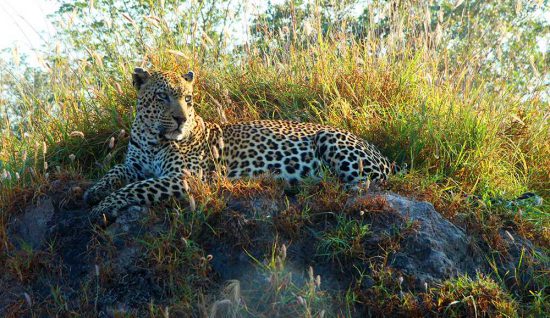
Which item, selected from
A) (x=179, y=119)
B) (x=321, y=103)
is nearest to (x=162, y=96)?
(x=179, y=119)

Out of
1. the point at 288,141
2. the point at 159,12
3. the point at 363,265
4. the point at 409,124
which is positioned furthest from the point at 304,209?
the point at 159,12

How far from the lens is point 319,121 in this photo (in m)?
9.23

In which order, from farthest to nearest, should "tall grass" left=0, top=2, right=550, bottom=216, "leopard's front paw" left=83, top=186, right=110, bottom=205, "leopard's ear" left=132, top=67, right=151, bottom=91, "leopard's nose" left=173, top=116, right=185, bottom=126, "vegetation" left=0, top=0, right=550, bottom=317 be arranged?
"tall grass" left=0, top=2, right=550, bottom=216
"leopard's ear" left=132, top=67, right=151, bottom=91
"leopard's nose" left=173, top=116, right=185, bottom=126
"leopard's front paw" left=83, top=186, right=110, bottom=205
"vegetation" left=0, top=0, right=550, bottom=317

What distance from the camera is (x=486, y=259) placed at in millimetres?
6445

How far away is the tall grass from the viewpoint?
8164 millimetres

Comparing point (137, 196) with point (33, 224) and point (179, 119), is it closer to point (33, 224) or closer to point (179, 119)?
A: point (179, 119)

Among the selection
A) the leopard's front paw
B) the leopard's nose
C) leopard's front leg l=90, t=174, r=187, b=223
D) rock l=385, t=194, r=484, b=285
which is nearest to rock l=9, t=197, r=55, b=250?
the leopard's front paw

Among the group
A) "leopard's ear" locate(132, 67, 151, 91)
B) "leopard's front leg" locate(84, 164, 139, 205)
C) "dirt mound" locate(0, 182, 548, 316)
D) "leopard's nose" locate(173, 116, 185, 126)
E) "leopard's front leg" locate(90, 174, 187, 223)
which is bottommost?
"dirt mound" locate(0, 182, 548, 316)

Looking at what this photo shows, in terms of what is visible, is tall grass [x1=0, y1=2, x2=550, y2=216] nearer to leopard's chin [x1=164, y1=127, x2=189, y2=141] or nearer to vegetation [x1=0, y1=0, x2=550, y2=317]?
vegetation [x1=0, y1=0, x2=550, y2=317]

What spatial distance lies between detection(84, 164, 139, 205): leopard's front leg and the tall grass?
48 centimetres

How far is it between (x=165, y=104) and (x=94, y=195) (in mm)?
1204

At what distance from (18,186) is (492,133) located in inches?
217

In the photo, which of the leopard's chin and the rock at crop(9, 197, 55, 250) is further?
the leopard's chin

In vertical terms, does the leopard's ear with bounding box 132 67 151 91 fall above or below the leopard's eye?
above
